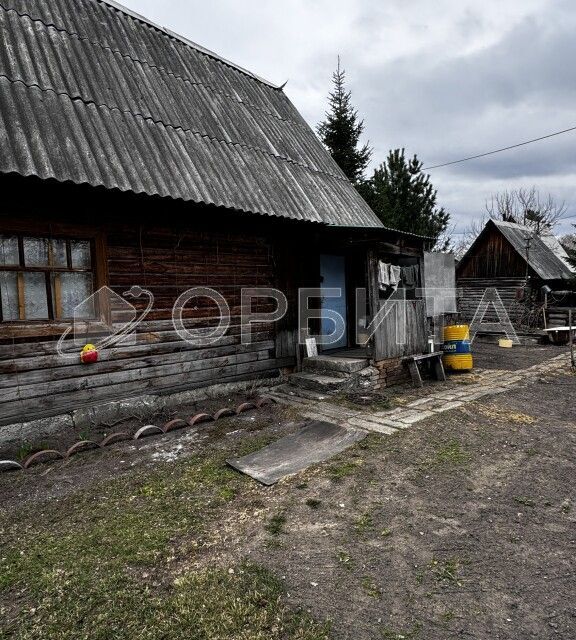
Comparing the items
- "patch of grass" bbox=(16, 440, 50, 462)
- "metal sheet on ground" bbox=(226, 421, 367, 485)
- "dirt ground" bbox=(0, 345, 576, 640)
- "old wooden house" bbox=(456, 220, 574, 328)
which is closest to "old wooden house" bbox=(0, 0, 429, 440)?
"patch of grass" bbox=(16, 440, 50, 462)

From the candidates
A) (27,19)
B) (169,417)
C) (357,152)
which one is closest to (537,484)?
(169,417)

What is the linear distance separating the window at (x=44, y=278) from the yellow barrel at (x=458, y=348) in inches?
298

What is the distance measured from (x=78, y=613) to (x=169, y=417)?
13.1 feet

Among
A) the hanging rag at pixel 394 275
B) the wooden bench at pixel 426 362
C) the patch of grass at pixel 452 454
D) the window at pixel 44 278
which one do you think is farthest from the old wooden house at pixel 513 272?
the window at pixel 44 278

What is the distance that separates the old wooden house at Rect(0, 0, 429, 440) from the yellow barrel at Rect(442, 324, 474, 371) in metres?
1.11

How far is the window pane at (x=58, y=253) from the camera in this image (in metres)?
5.59

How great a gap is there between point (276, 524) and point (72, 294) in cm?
426

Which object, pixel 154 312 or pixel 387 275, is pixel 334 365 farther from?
pixel 154 312

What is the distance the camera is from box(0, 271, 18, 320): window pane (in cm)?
523

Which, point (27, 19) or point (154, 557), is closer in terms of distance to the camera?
point (154, 557)

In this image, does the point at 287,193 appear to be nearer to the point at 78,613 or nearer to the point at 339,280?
the point at 339,280

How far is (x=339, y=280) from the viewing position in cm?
995

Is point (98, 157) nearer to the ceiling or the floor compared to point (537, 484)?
nearer to the ceiling

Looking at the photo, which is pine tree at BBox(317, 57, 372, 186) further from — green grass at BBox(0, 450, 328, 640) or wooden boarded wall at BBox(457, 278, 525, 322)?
green grass at BBox(0, 450, 328, 640)
